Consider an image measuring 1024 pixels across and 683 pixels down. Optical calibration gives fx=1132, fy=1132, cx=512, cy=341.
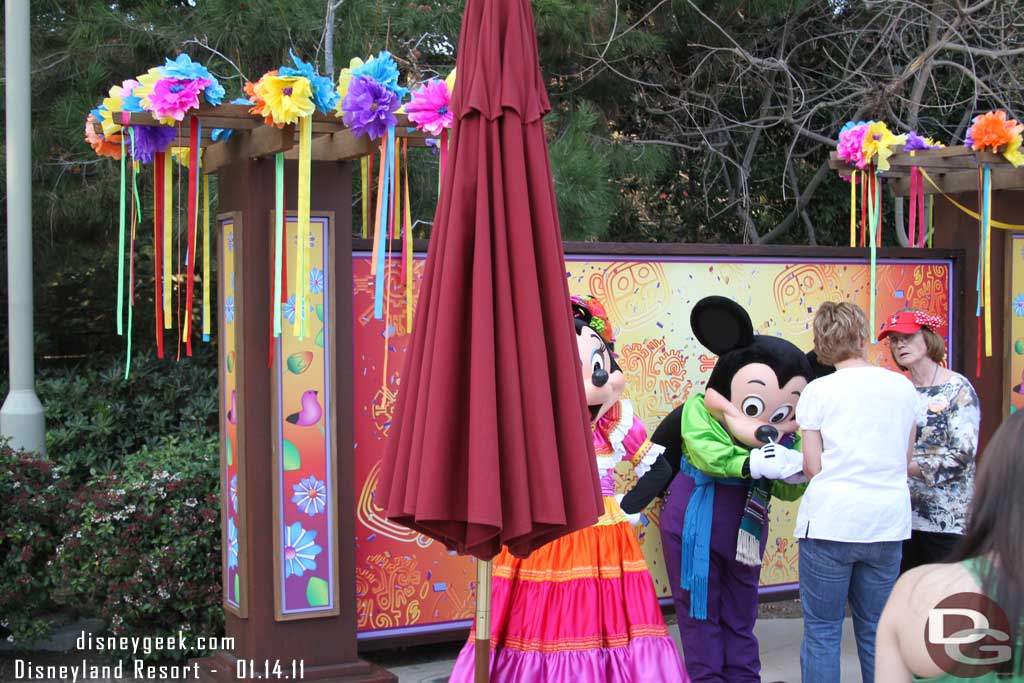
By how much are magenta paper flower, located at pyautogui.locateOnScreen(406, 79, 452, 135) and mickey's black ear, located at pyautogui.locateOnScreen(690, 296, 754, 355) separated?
53.4 inches

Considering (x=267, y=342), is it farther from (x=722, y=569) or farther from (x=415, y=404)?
(x=722, y=569)

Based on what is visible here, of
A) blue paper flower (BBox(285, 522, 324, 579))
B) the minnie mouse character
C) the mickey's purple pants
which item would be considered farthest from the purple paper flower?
the mickey's purple pants

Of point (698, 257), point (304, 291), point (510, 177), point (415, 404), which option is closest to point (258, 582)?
point (304, 291)

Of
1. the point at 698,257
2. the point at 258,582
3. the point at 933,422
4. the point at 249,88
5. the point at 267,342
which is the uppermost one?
the point at 249,88

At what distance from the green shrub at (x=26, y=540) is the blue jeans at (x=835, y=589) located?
3.51 metres

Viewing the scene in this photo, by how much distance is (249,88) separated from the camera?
14.0 feet

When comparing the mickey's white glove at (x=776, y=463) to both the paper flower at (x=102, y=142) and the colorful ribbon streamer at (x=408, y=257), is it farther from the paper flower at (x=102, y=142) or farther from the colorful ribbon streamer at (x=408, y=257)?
the paper flower at (x=102, y=142)

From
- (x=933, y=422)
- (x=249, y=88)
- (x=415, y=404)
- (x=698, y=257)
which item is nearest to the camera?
(x=415, y=404)

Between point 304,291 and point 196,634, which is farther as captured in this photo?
point 196,634

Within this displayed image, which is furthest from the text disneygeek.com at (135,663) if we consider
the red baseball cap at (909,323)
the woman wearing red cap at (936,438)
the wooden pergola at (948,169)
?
the wooden pergola at (948,169)

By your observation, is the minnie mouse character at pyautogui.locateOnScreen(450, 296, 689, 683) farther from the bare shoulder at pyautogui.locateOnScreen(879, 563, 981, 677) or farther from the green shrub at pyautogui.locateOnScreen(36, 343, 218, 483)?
the green shrub at pyautogui.locateOnScreen(36, 343, 218, 483)

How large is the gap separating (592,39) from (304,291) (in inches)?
167

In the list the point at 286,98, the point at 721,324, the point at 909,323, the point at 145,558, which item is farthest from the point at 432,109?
the point at 145,558

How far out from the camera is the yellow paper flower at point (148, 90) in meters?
4.17
